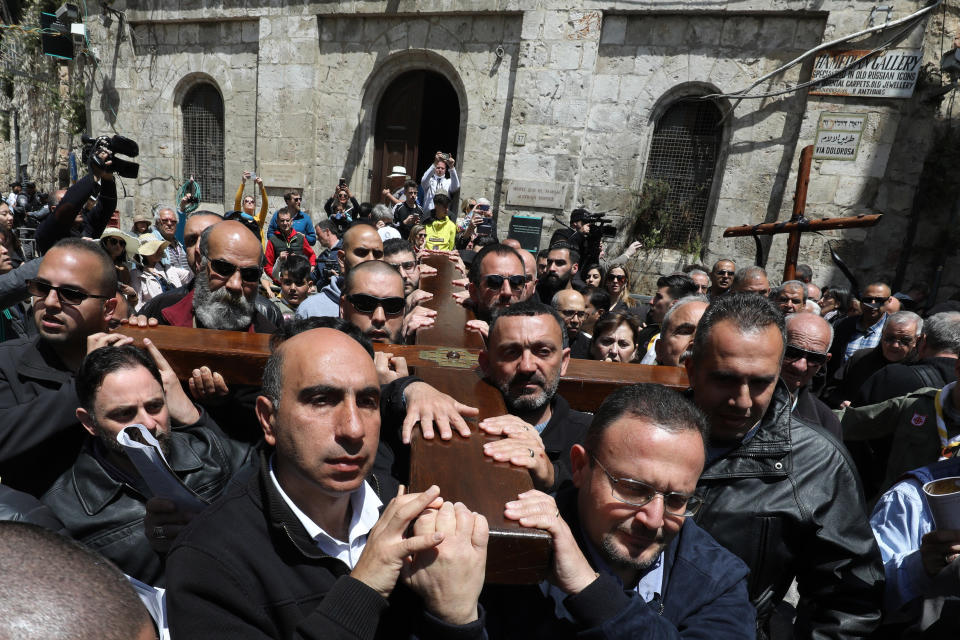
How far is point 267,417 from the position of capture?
1.48 meters

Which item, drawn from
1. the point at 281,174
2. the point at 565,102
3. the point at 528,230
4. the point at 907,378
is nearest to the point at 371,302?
the point at 907,378

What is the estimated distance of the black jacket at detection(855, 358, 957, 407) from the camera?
3.54m

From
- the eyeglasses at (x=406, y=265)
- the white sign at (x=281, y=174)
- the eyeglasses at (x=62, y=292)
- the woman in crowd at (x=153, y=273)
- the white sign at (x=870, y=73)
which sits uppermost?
the white sign at (x=870, y=73)

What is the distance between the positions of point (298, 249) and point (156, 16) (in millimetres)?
8262

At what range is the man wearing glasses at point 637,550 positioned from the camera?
1.18 m

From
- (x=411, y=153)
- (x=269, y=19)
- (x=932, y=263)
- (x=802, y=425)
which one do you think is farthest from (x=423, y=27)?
(x=802, y=425)

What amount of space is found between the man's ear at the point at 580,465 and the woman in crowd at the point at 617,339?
8.68 feet

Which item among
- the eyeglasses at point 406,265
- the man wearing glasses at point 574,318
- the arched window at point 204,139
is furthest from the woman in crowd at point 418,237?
the arched window at point 204,139

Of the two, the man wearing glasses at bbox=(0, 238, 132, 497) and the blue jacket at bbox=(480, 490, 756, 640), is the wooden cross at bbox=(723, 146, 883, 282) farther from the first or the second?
the man wearing glasses at bbox=(0, 238, 132, 497)

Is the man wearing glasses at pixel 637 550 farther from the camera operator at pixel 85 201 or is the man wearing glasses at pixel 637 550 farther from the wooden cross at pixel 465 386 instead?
the camera operator at pixel 85 201

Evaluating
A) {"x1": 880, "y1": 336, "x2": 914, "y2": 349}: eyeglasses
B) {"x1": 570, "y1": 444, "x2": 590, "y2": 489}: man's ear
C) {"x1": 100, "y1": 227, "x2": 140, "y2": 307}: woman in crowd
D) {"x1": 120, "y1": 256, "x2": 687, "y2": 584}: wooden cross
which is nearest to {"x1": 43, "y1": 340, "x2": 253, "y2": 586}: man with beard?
{"x1": 120, "y1": 256, "x2": 687, "y2": 584}: wooden cross

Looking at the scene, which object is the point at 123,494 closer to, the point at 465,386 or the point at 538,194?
the point at 465,386

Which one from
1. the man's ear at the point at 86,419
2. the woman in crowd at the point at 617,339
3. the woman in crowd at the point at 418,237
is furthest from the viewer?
the woman in crowd at the point at 418,237

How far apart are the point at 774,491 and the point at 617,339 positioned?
245 cm
